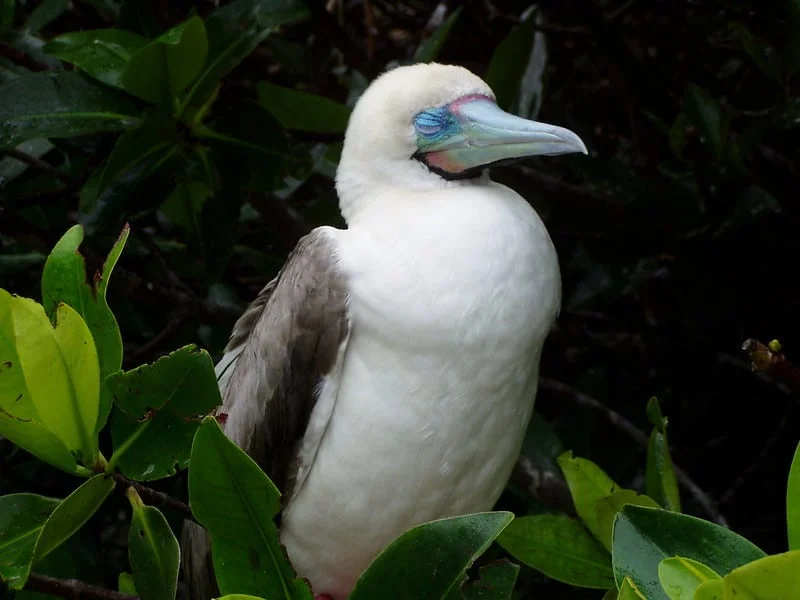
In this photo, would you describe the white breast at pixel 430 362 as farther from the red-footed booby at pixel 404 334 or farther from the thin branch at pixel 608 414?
the thin branch at pixel 608 414

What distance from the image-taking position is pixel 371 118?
7.39 ft

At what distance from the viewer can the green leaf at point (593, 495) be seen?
78.2 inches

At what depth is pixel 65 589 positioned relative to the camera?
68.4 inches

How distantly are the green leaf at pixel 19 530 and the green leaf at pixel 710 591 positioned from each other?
2.98 feet

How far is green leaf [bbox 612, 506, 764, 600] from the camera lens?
146 centimetres

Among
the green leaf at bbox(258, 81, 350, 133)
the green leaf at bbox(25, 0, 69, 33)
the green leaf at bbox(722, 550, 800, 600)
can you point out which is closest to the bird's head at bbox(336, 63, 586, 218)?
the green leaf at bbox(258, 81, 350, 133)

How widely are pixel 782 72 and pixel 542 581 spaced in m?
1.40

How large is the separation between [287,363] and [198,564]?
54 cm

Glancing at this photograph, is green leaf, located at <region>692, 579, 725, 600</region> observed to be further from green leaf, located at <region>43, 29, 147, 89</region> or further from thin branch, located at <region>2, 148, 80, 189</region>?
thin branch, located at <region>2, 148, 80, 189</region>

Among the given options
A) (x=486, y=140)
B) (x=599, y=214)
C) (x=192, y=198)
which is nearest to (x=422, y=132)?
(x=486, y=140)

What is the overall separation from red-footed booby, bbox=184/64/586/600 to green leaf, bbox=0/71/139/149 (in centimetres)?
53

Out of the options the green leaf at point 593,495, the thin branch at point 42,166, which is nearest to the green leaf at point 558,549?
the green leaf at point 593,495

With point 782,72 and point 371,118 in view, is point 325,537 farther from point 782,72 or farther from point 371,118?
point 782,72

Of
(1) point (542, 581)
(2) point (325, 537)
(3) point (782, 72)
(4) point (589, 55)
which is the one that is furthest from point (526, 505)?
(4) point (589, 55)
